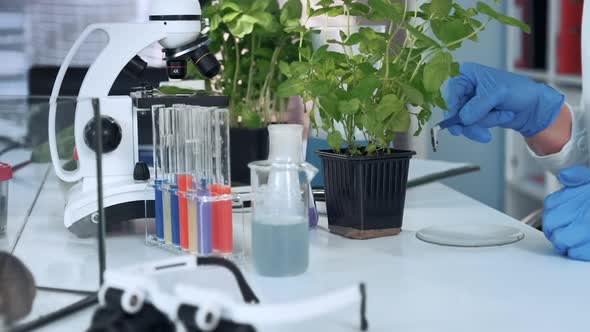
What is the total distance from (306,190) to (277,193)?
6 centimetres

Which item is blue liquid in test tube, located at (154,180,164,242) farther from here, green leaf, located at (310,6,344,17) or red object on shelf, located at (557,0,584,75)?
red object on shelf, located at (557,0,584,75)

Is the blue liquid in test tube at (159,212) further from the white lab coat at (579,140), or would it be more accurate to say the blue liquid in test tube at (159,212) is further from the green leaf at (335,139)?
the white lab coat at (579,140)

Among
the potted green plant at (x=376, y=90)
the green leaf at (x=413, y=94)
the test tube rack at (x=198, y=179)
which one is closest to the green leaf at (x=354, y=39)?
the potted green plant at (x=376, y=90)

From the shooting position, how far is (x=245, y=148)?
163 cm

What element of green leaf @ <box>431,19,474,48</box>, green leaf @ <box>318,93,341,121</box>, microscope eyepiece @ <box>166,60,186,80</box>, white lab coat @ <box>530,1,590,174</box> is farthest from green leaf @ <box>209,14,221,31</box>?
white lab coat @ <box>530,1,590,174</box>

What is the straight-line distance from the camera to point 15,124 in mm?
827

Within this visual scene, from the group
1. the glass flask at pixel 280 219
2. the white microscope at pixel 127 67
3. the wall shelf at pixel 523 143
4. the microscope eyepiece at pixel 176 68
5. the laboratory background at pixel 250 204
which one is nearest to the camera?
the laboratory background at pixel 250 204

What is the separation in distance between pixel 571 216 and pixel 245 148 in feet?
2.20

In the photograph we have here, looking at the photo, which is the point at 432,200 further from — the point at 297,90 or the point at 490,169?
the point at 490,169

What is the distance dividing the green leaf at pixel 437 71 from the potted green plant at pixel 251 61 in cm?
46

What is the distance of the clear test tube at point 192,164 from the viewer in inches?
44.1

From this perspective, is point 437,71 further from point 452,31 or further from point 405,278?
point 405,278

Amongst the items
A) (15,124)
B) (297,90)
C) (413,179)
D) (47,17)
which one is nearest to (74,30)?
(47,17)

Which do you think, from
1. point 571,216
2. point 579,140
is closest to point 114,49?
point 571,216
